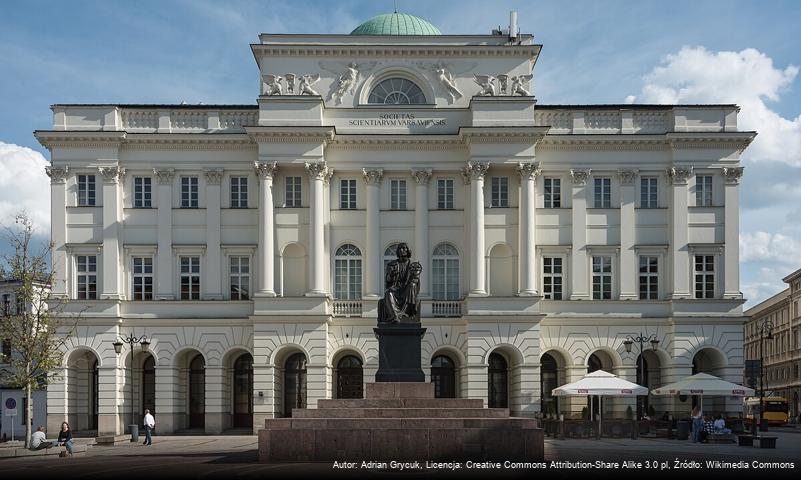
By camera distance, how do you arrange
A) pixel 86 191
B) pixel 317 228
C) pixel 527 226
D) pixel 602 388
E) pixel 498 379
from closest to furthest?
pixel 602 388 < pixel 317 228 < pixel 527 226 < pixel 86 191 < pixel 498 379

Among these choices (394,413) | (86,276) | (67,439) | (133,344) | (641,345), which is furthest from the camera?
(86,276)

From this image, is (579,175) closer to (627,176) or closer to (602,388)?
(627,176)

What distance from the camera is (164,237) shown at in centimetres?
5441

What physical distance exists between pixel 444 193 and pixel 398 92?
5.96m

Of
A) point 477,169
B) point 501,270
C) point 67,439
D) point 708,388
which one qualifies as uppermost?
point 477,169

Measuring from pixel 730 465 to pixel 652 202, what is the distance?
28.3m

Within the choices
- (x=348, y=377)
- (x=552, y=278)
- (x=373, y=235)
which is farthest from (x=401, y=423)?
(x=552, y=278)

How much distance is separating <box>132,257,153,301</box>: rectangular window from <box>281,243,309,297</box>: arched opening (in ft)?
23.1

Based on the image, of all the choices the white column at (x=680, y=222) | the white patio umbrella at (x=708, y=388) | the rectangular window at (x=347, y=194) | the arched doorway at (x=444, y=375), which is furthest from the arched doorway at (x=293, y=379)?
the white column at (x=680, y=222)

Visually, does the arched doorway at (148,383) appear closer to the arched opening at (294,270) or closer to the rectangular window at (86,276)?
the rectangular window at (86,276)

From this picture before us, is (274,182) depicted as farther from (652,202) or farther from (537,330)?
(652,202)

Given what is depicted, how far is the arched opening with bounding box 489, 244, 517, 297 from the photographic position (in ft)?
180

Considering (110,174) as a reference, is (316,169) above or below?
above

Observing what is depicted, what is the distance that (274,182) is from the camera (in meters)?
53.9
